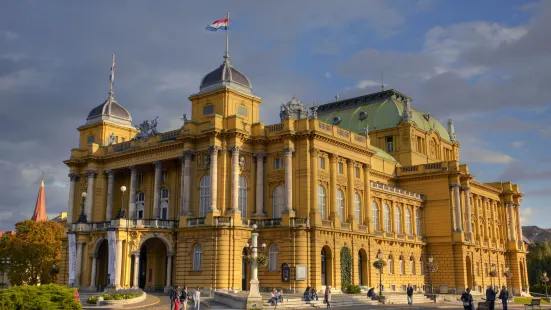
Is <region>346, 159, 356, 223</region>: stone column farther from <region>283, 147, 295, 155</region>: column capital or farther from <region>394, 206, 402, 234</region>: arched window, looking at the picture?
<region>394, 206, 402, 234</region>: arched window

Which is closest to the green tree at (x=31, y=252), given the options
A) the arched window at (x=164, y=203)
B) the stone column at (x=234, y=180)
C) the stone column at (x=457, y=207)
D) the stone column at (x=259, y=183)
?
the arched window at (x=164, y=203)

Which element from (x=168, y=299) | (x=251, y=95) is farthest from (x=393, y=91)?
(x=168, y=299)

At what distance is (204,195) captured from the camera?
193ft

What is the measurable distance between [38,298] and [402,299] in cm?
3848

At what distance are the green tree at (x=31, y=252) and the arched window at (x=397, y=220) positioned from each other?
4424 cm

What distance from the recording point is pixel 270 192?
195 feet

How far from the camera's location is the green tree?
8162cm

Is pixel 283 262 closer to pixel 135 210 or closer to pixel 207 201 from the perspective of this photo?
pixel 207 201

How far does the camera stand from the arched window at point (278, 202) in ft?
192

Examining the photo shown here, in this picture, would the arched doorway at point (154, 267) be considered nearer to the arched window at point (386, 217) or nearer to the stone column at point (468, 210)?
the arched window at point (386, 217)

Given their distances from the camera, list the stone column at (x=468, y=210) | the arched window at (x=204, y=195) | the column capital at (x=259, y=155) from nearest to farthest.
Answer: the arched window at (x=204, y=195), the column capital at (x=259, y=155), the stone column at (x=468, y=210)

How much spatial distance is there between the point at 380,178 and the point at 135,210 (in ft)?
98.0

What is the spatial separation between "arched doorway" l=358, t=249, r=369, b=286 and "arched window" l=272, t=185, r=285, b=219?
10.8 metres

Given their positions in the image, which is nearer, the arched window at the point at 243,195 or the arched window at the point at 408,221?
the arched window at the point at 243,195
